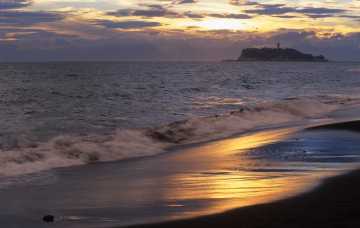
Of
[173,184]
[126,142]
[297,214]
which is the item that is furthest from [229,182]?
[126,142]

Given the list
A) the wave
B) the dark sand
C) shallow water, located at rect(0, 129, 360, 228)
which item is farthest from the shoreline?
the wave

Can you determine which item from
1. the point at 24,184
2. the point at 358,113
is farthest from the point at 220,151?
the point at 358,113

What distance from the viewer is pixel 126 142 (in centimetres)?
1816

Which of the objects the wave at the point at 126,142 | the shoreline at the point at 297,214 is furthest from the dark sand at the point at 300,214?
the wave at the point at 126,142

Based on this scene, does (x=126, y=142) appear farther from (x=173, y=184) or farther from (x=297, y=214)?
(x=297, y=214)

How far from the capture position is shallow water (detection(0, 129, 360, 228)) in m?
8.57

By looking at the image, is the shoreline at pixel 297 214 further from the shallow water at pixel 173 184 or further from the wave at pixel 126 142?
the wave at pixel 126 142

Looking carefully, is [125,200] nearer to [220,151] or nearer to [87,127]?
[220,151]

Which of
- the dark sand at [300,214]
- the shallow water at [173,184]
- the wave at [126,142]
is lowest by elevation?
the wave at [126,142]

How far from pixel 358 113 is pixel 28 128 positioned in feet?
53.3

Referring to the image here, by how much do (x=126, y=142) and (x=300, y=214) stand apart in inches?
414

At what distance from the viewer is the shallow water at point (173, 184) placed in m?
8.57

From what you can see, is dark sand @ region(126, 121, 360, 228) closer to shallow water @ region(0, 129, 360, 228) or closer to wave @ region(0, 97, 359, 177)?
shallow water @ region(0, 129, 360, 228)

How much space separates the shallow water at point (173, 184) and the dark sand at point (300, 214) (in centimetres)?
35
